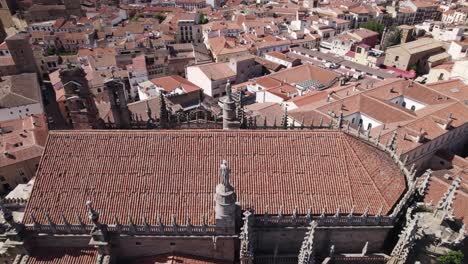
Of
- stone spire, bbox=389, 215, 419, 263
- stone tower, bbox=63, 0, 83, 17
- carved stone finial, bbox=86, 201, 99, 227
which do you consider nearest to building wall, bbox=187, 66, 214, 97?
carved stone finial, bbox=86, 201, 99, 227

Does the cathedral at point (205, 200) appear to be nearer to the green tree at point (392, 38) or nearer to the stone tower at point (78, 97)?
the stone tower at point (78, 97)

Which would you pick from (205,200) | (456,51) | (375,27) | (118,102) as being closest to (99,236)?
(205,200)

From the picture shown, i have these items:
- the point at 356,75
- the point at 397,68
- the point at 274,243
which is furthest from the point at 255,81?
the point at 274,243

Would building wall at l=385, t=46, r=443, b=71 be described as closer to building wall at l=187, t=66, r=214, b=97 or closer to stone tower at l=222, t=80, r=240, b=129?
building wall at l=187, t=66, r=214, b=97

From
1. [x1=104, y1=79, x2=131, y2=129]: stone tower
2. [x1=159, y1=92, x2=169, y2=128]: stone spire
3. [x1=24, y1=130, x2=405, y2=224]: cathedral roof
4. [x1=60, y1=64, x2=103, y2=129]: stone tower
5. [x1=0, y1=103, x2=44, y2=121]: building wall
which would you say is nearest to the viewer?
[x1=24, y1=130, x2=405, y2=224]: cathedral roof

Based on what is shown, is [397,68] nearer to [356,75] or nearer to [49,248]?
[356,75]

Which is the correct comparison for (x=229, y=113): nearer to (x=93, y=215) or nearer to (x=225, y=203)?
(x=225, y=203)

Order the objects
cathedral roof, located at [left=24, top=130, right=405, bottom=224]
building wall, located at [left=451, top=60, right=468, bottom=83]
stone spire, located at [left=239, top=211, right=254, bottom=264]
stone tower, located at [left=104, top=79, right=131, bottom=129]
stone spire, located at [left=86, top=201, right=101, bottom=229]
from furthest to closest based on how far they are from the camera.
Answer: building wall, located at [left=451, top=60, right=468, bottom=83] → stone tower, located at [left=104, top=79, right=131, bottom=129] → cathedral roof, located at [left=24, top=130, right=405, bottom=224] → stone spire, located at [left=239, top=211, right=254, bottom=264] → stone spire, located at [left=86, top=201, right=101, bottom=229]
